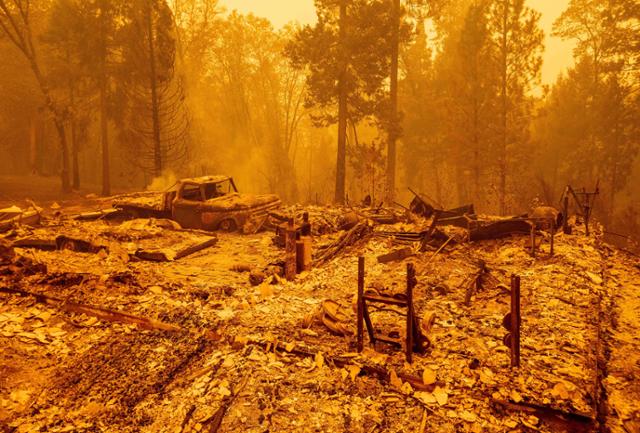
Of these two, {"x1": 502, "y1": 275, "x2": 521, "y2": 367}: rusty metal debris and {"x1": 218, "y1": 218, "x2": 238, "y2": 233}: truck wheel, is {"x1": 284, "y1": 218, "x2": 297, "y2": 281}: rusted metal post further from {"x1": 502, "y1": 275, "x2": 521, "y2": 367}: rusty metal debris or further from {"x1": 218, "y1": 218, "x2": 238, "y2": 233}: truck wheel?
{"x1": 218, "y1": 218, "x2": 238, "y2": 233}: truck wheel

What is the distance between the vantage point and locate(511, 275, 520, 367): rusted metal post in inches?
170

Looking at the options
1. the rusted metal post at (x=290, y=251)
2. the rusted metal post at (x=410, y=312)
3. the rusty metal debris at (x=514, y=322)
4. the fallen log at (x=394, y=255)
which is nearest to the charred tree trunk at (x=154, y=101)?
the rusted metal post at (x=290, y=251)

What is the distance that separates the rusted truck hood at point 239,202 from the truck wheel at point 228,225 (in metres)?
0.41

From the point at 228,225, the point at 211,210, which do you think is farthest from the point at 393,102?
the point at 211,210

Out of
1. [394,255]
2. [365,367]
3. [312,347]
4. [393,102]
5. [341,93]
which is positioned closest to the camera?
[365,367]

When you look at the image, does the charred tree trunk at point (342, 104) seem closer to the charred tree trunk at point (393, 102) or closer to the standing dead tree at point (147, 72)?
the charred tree trunk at point (393, 102)

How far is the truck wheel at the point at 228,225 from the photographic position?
12383 millimetres

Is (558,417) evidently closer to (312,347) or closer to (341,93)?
(312,347)

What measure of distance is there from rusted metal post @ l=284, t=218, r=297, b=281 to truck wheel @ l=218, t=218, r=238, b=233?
5034 millimetres

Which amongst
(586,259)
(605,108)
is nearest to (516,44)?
(605,108)

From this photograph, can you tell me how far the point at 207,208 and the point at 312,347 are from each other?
8.29 m

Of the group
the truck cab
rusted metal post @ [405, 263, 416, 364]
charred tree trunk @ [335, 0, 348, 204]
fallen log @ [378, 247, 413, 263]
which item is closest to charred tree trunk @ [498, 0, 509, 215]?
charred tree trunk @ [335, 0, 348, 204]

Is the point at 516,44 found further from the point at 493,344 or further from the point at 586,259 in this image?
the point at 493,344

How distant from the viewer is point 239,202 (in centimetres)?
1262
